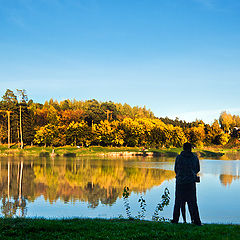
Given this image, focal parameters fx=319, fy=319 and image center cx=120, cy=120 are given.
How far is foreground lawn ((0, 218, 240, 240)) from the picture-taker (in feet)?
29.4

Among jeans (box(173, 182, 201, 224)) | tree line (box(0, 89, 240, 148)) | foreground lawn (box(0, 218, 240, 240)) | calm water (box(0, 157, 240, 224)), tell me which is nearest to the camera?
foreground lawn (box(0, 218, 240, 240))

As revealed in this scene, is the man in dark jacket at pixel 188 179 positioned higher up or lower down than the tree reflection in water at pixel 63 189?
higher up

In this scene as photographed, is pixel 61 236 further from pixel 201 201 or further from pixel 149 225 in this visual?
pixel 201 201

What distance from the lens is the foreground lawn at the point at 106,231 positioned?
896 centimetres

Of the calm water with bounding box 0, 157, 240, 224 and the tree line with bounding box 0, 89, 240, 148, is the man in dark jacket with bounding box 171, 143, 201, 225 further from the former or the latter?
the tree line with bounding box 0, 89, 240, 148

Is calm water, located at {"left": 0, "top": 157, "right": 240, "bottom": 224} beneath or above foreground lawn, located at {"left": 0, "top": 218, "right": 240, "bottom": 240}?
beneath

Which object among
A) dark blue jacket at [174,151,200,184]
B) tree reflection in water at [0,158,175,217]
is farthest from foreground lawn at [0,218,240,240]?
tree reflection in water at [0,158,175,217]

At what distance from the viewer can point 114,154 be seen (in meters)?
74.4

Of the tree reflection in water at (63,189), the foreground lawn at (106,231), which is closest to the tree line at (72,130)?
the tree reflection in water at (63,189)

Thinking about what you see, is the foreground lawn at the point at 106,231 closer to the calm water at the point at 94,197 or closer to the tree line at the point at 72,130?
the calm water at the point at 94,197

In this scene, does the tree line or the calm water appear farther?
the tree line

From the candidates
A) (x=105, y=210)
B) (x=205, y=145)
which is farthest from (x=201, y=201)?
(x=205, y=145)

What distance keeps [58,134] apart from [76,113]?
44.1ft

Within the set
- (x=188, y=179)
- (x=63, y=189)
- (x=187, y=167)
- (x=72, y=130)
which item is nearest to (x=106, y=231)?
(x=188, y=179)
